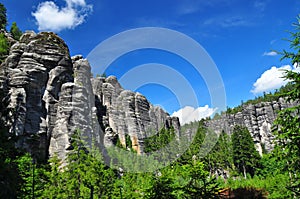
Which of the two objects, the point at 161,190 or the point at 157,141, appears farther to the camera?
the point at 157,141

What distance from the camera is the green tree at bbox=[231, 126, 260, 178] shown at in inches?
2131

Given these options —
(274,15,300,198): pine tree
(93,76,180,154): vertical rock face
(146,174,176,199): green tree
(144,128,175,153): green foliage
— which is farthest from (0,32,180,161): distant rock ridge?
(274,15,300,198): pine tree

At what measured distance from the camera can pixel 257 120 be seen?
90.4 m

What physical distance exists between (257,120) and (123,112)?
5738 cm

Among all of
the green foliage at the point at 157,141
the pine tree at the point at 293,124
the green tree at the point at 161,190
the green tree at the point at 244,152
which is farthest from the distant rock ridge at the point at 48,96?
the green tree at the point at 244,152

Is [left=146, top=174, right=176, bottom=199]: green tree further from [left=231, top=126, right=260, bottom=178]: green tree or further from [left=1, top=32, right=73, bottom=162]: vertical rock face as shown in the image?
[left=231, top=126, right=260, bottom=178]: green tree

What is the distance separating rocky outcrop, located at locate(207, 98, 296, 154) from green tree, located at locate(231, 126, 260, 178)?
28438mm

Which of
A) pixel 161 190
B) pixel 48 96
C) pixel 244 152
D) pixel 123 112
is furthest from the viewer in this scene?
pixel 244 152

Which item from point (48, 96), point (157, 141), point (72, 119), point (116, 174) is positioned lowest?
point (116, 174)

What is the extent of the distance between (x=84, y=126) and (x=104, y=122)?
36.4 ft

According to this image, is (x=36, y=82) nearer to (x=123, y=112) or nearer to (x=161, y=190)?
(x=123, y=112)

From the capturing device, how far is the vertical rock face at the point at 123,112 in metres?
49.2

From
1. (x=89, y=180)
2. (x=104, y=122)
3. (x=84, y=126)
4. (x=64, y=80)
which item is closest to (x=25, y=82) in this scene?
(x=64, y=80)

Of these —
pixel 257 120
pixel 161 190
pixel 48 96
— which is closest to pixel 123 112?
pixel 48 96
